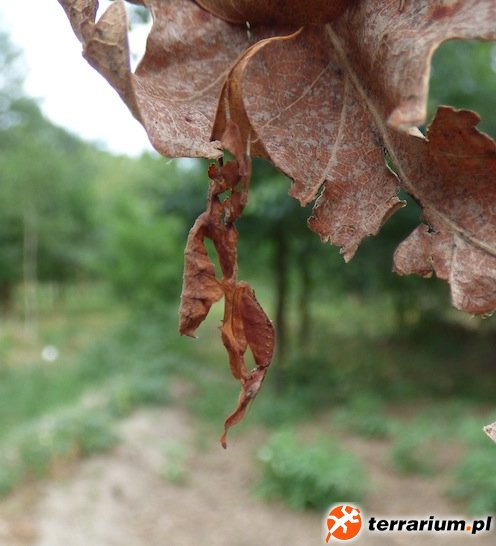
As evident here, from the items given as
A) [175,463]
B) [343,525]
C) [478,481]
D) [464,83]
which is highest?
[464,83]

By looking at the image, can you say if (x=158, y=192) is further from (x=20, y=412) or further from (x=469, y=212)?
(x=469, y=212)

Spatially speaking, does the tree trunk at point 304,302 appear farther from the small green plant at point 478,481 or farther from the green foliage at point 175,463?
the small green plant at point 478,481

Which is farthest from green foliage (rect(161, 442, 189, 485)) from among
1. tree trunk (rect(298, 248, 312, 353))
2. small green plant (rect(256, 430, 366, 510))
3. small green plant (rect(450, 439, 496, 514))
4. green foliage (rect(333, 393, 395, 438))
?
tree trunk (rect(298, 248, 312, 353))

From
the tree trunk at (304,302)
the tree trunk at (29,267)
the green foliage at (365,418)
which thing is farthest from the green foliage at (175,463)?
the tree trunk at (29,267)

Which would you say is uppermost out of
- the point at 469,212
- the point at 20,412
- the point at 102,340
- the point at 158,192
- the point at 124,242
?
the point at 469,212

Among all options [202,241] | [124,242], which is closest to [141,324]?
[124,242]

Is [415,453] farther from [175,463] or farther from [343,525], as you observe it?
[343,525]

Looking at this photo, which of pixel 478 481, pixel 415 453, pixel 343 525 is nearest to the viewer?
pixel 343 525

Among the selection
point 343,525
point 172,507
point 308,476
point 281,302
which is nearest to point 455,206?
point 343,525
